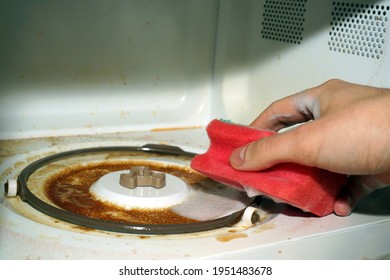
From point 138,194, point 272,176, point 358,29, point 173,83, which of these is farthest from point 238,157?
point 173,83

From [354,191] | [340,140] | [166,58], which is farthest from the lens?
[166,58]

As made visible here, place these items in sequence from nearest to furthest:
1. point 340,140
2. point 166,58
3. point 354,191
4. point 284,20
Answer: point 340,140 → point 354,191 → point 284,20 → point 166,58

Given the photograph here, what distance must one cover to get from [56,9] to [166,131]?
0.32 metres

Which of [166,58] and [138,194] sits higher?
[166,58]

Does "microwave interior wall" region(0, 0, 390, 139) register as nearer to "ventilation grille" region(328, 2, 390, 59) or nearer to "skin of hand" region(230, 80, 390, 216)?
"ventilation grille" region(328, 2, 390, 59)

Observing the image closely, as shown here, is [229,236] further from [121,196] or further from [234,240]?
[121,196]

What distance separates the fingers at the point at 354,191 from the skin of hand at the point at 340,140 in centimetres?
3

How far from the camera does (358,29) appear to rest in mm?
884

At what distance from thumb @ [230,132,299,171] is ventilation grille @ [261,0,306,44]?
0.34 m

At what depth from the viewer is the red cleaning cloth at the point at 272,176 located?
72 centimetres

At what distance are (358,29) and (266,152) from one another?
0.98ft

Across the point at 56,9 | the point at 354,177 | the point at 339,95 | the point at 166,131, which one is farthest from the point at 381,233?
the point at 56,9

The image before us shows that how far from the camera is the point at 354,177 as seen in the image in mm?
798
